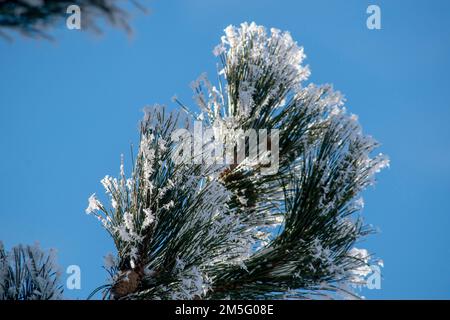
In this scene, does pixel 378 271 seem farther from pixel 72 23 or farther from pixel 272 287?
pixel 72 23

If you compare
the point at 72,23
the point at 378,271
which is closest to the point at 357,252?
the point at 378,271

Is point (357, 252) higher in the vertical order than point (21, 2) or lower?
lower

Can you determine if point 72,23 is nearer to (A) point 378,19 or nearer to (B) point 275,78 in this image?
(B) point 275,78

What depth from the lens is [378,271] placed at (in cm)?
283

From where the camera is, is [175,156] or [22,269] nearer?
[22,269]

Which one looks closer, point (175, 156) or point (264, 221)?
point (175, 156)

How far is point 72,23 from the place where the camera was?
1.35m

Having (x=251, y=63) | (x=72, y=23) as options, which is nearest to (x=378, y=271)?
(x=251, y=63)

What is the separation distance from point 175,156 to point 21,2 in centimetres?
184

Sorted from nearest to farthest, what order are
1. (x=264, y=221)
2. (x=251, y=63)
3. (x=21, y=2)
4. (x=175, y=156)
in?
1. (x=21, y=2)
2. (x=175, y=156)
3. (x=264, y=221)
4. (x=251, y=63)
